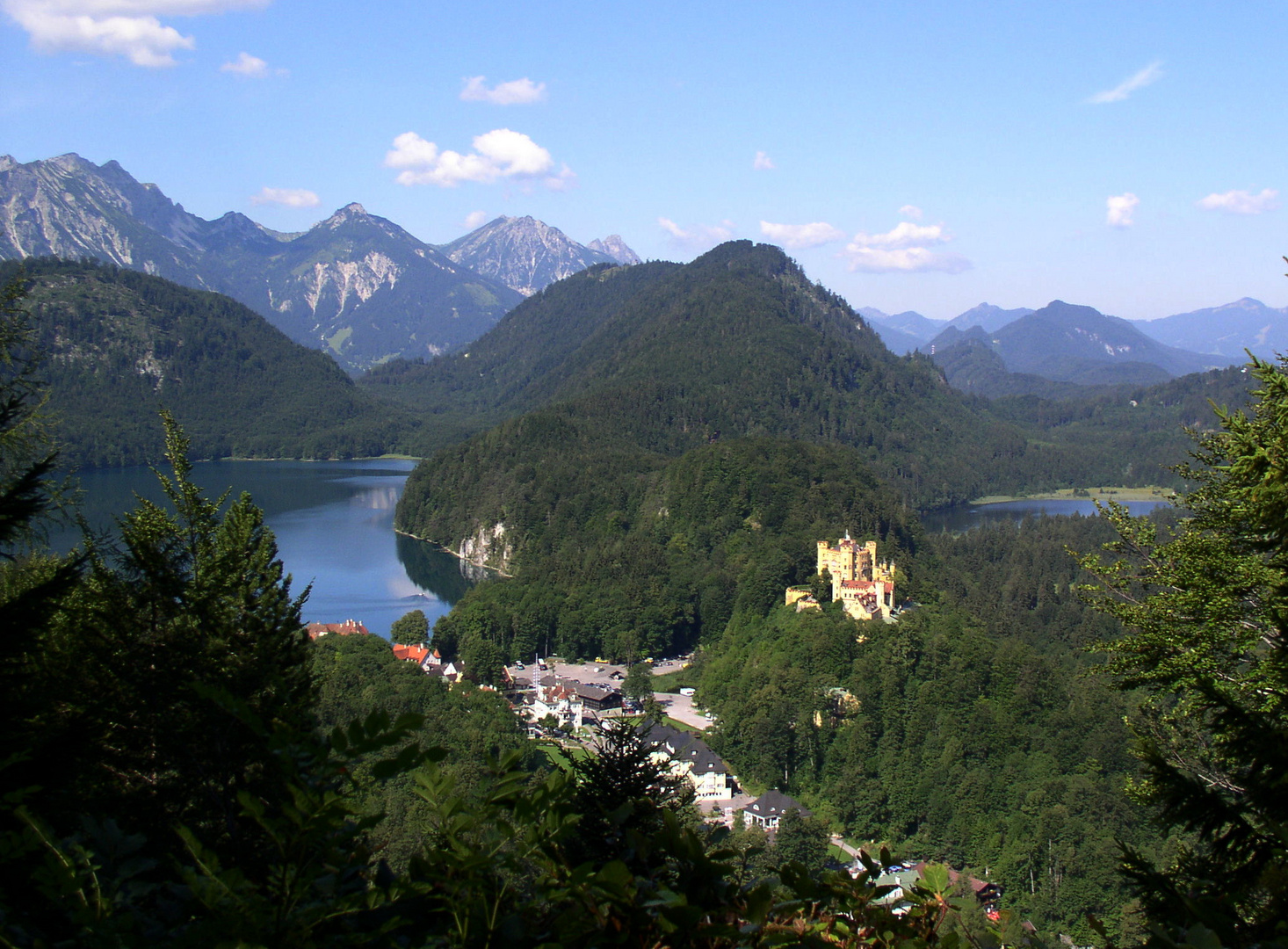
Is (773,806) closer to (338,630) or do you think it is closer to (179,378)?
(338,630)

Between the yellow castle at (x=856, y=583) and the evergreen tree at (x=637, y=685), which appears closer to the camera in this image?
the evergreen tree at (x=637, y=685)

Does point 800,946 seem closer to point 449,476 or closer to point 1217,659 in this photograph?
point 1217,659

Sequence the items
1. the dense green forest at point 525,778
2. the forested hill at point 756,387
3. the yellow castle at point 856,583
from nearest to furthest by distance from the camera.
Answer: the dense green forest at point 525,778 → the yellow castle at point 856,583 → the forested hill at point 756,387

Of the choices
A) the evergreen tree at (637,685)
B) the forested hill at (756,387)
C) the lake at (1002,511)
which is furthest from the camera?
the forested hill at (756,387)

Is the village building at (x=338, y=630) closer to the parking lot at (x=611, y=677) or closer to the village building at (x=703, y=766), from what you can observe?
the parking lot at (x=611, y=677)

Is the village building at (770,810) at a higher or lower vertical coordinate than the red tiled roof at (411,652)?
lower

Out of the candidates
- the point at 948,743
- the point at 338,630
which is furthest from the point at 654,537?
the point at 948,743

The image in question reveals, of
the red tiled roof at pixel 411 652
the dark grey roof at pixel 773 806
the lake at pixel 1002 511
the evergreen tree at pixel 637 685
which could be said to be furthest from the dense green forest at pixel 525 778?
the lake at pixel 1002 511
